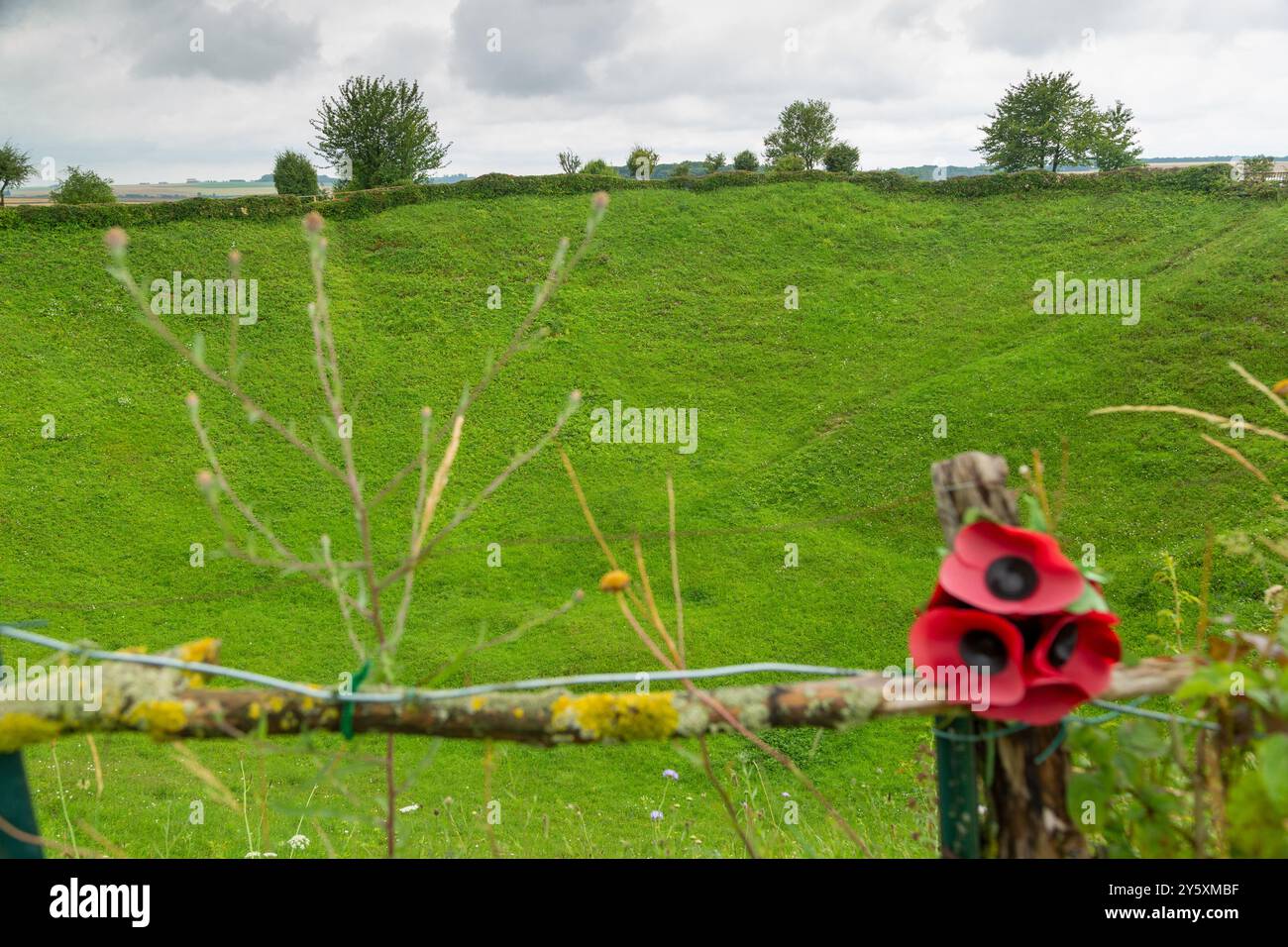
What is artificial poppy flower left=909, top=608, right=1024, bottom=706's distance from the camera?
55.9 inches

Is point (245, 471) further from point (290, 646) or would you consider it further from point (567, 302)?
point (567, 302)

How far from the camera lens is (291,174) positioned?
22.7 meters

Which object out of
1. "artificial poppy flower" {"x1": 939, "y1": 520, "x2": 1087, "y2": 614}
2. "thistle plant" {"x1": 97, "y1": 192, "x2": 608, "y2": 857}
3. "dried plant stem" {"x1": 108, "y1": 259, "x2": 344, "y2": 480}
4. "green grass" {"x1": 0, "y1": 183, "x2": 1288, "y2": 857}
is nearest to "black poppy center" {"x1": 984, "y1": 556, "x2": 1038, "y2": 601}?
"artificial poppy flower" {"x1": 939, "y1": 520, "x2": 1087, "y2": 614}

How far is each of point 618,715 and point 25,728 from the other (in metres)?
0.94

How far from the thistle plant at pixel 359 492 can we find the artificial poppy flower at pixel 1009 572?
60 cm

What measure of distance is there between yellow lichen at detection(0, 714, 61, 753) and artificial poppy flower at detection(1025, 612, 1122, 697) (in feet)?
4.99

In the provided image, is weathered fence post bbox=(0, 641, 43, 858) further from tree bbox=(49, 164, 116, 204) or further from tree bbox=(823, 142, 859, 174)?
tree bbox=(823, 142, 859, 174)

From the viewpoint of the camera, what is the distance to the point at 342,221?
63.6 feet

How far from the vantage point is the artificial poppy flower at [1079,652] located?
56.2 inches

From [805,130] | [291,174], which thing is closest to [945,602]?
[291,174]

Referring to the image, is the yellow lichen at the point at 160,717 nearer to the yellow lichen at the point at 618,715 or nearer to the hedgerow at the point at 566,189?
the yellow lichen at the point at 618,715

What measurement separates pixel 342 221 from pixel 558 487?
10.3m

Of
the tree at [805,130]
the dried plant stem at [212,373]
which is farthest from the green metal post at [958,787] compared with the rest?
the tree at [805,130]

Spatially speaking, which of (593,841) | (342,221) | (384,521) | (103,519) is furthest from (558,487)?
(342,221)
